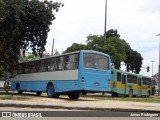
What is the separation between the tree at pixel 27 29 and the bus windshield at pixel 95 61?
243 inches

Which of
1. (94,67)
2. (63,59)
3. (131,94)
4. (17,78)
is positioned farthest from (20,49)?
(131,94)

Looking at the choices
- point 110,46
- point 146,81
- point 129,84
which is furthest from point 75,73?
point 110,46

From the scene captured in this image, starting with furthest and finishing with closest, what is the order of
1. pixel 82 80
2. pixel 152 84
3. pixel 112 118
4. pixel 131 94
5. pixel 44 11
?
pixel 152 84 < pixel 131 94 < pixel 44 11 < pixel 82 80 < pixel 112 118

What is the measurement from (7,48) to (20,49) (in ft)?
12.8

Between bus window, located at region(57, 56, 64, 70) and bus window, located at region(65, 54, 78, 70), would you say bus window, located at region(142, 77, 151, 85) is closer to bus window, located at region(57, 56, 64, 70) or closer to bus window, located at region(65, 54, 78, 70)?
bus window, located at region(57, 56, 64, 70)

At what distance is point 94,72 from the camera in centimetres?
2478

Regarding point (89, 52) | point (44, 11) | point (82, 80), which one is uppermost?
point (44, 11)

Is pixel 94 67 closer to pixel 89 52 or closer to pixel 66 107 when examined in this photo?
pixel 89 52

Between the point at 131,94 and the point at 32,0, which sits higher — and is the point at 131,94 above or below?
below

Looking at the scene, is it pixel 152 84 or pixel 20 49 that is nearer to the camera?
pixel 20 49

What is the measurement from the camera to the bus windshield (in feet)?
80.5

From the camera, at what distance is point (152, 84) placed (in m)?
49.3

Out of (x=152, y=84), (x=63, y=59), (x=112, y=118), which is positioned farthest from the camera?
(x=152, y=84)

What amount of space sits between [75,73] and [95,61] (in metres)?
1.62
